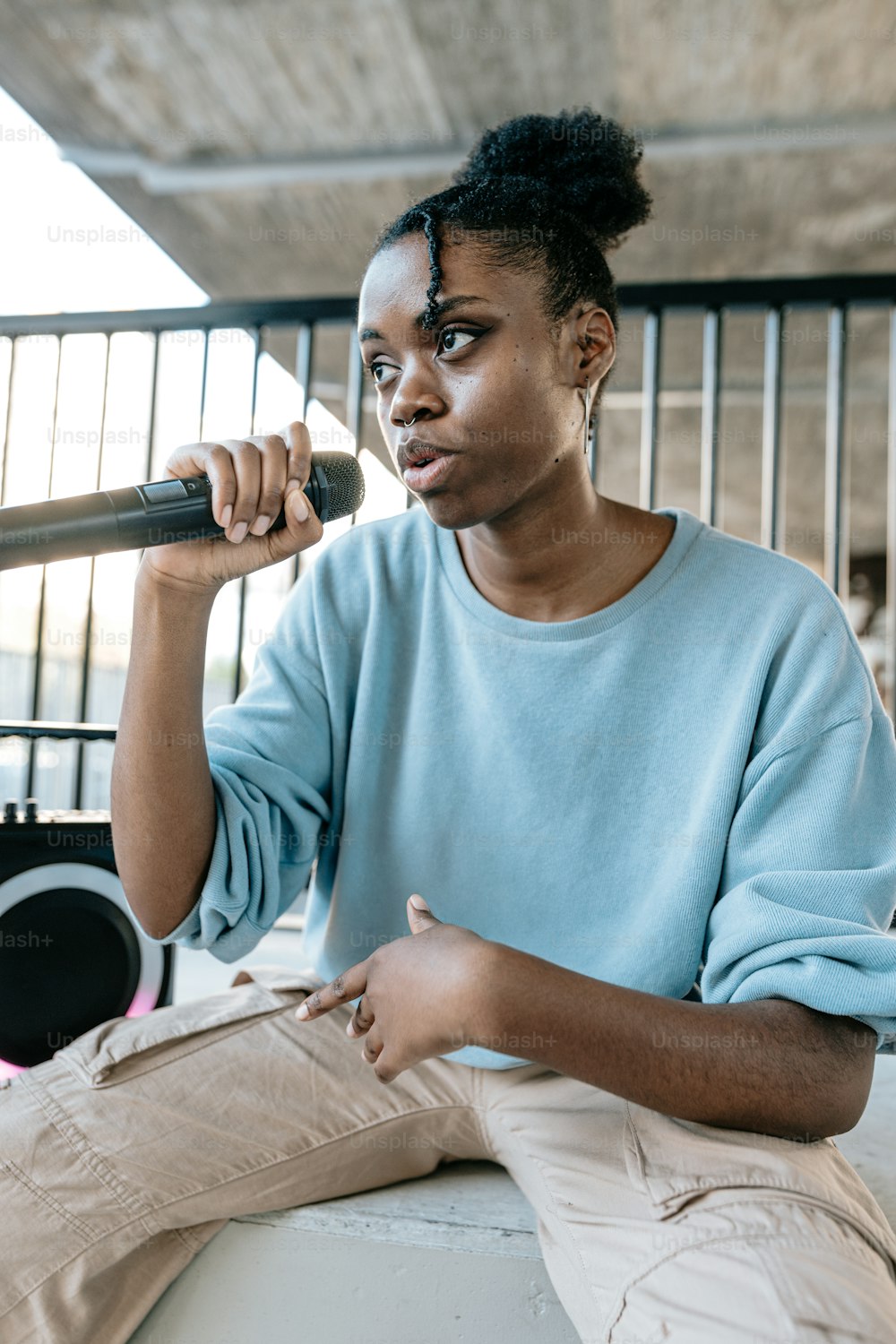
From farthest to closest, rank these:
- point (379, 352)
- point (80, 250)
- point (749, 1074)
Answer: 1. point (80, 250)
2. point (379, 352)
3. point (749, 1074)

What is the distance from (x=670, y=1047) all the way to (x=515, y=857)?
0.30 m

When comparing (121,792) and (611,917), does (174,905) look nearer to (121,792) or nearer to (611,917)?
(121,792)

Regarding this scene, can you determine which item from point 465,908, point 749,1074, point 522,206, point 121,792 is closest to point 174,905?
point 121,792

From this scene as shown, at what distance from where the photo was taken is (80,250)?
2732 millimetres

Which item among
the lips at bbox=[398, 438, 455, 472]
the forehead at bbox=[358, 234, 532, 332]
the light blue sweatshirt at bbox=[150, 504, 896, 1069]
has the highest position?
the forehead at bbox=[358, 234, 532, 332]

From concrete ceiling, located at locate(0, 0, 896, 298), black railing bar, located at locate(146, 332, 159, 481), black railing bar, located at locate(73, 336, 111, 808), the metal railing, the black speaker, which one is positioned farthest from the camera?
concrete ceiling, located at locate(0, 0, 896, 298)

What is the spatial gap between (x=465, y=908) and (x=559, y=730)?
21cm

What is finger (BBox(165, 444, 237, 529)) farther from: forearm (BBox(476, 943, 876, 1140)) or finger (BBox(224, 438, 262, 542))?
forearm (BBox(476, 943, 876, 1140))

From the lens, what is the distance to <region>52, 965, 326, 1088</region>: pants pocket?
92cm

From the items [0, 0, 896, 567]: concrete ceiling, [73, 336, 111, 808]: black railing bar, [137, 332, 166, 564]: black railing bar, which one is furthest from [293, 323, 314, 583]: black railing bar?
[0, 0, 896, 567]: concrete ceiling

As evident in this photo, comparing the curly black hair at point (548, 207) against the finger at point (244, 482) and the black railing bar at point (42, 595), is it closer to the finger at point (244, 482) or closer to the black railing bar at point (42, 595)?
the finger at point (244, 482)

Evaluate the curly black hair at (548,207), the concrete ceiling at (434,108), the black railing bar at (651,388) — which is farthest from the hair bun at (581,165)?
the concrete ceiling at (434,108)

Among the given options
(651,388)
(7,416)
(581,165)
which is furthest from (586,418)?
(7,416)

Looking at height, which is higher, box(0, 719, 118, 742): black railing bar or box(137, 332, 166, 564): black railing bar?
box(137, 332, 166, 564): black railing bar
